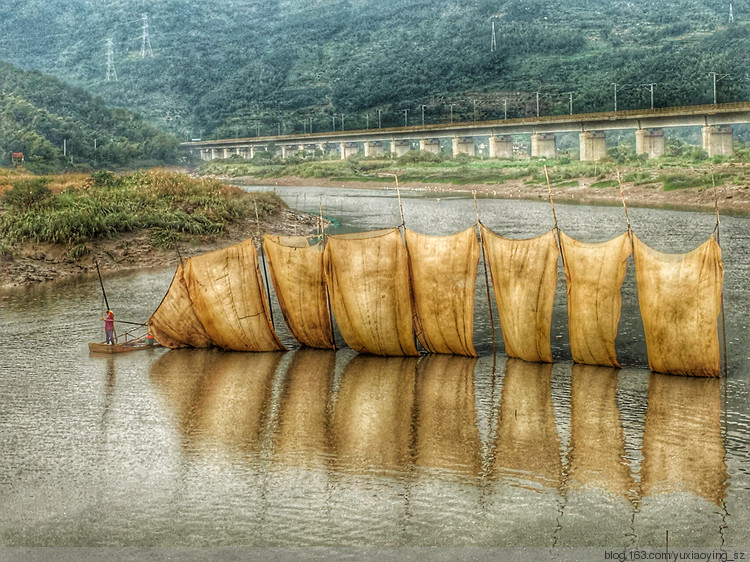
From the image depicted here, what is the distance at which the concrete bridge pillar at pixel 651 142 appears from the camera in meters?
A: 135

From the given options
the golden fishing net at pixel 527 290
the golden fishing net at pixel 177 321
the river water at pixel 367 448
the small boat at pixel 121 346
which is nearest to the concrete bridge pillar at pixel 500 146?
the river water at pixel 367 448

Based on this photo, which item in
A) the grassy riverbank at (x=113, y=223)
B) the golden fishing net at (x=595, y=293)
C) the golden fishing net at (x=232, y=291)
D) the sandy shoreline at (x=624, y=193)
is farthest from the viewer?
the sandy shoreline at (x=624, y=193)

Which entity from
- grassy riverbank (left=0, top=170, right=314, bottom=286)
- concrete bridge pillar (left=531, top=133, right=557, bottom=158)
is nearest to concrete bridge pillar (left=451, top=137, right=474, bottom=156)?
concrete bridge pillar (left=531, top=133, right=557, bottom=158)

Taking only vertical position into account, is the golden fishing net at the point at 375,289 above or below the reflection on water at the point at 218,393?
above

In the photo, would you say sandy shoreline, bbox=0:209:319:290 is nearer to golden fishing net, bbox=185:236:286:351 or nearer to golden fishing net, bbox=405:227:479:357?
golden fishing net, bbox=185:236:286:351

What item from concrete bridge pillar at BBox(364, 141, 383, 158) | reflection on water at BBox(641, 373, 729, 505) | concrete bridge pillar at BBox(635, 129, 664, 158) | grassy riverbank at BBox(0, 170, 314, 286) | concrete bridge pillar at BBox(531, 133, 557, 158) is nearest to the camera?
reflection on water at BBox(641, 373, 729, 505)

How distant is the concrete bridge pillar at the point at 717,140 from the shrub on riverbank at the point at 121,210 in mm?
69818

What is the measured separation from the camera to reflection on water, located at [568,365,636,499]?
22.9 metres

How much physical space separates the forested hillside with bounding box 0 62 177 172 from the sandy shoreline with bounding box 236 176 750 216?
37.9m

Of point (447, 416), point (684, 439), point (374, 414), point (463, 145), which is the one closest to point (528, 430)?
point (447, 416)

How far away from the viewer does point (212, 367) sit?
119ft

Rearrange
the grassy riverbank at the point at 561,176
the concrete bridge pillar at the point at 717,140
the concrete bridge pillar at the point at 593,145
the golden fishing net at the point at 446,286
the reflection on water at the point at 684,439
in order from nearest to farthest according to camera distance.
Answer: the reflection on water at the point at 684,439 < the golden fishing net at the point at 446,286 < the grassy riverbank at the point at 561,176 < the concrete bridge pillar at the point at 717,140 < the concrete bridge pillar at the point at 593,145

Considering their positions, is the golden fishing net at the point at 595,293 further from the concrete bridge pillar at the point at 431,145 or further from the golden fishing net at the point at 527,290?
the concrete bridge pillar at the point at 431,145

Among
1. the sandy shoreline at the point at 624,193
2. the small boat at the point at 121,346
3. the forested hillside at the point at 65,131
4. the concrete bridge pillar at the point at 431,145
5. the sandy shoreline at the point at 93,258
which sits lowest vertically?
the sandy shoreline at the point at 624,193
